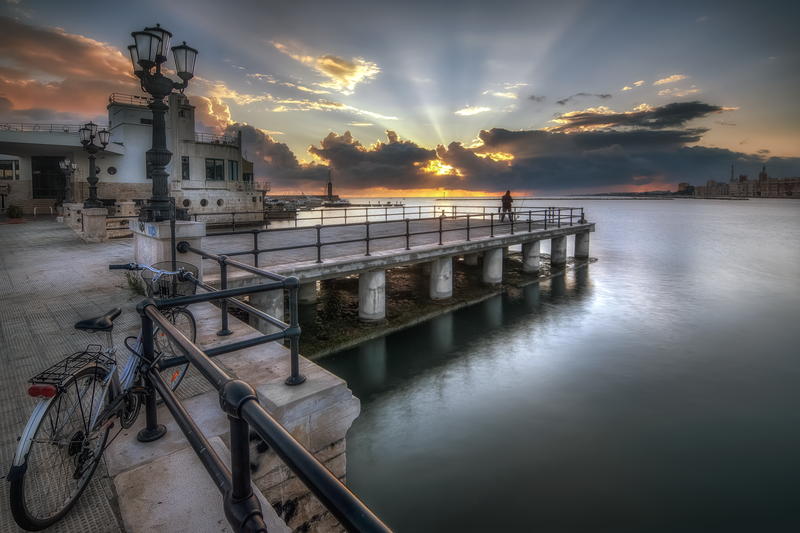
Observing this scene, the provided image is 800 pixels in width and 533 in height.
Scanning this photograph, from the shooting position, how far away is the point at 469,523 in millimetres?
6449

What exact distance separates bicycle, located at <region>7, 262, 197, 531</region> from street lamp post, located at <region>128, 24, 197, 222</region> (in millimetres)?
5084

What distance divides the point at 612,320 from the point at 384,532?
1764 cm

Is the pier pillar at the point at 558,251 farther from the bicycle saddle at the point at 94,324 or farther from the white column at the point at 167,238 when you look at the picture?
the bicycle saddle at the point at 94,324

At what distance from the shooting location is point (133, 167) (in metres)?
41.8

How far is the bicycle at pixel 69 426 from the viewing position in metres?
2.61

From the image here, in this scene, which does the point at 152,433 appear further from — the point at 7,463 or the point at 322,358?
the point at 322,358

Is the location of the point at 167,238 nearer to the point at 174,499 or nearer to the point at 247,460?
the point at 174,499

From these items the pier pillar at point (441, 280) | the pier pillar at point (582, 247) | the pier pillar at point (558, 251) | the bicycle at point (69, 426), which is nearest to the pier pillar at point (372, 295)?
the pier pillar at point (441, 280)

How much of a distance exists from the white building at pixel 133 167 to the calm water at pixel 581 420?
3079 cm

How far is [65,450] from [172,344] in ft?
4.22

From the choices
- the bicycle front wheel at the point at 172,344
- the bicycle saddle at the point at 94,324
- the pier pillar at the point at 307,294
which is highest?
the bicycle saddle at the point at 94,324

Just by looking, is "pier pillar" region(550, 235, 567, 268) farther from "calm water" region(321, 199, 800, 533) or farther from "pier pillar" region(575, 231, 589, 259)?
"calm water" region(321, 199, 800, 533)

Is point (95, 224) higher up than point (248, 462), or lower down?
higher up

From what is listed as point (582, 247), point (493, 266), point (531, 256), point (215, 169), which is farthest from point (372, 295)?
point (215, 169)
